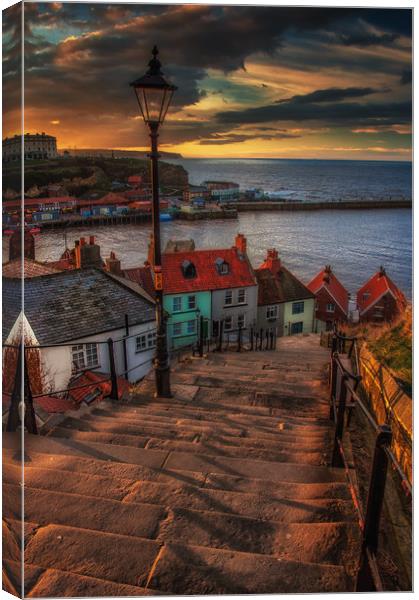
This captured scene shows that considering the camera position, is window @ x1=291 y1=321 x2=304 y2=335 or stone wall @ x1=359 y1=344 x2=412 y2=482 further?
window @ x1=291 y1=321 x2=304 y2=335

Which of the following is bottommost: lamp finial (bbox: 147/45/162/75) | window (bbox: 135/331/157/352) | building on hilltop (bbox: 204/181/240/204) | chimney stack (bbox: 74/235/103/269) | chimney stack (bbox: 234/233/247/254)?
window (bbox: 135/331/157/352)

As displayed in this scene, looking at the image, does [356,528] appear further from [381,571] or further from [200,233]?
[200,233]

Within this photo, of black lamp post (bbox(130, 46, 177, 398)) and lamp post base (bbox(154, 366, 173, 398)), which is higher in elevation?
black lamp post (bbox(130, 46, 177, 398))

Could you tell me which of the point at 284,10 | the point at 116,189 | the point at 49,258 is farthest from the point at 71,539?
the point at 116,189

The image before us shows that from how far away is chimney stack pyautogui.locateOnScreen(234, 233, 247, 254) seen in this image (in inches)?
523

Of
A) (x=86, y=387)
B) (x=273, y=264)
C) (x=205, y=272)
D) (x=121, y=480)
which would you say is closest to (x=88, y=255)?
(x=86, y=387)

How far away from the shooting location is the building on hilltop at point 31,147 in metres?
1.80

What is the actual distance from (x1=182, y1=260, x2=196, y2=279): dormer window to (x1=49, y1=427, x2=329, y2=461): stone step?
10.4m

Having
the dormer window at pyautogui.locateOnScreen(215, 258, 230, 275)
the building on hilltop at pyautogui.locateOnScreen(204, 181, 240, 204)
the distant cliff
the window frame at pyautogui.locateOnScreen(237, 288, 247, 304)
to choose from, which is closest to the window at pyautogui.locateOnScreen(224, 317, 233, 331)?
the window frame at pyautogui.locateOnScreen(237, 288, 247, 304)

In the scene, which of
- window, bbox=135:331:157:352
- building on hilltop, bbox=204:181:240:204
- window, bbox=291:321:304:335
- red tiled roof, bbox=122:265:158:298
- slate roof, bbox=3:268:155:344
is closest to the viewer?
slate roof, bbox=3:268:155:344

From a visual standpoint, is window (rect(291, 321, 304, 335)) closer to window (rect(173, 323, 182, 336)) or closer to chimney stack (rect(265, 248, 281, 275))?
chimney stack (rect(265, 248, 281, 275))

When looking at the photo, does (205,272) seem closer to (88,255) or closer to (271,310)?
(271,310)

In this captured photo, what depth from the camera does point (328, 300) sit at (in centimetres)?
1438

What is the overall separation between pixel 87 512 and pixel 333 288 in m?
13.2
